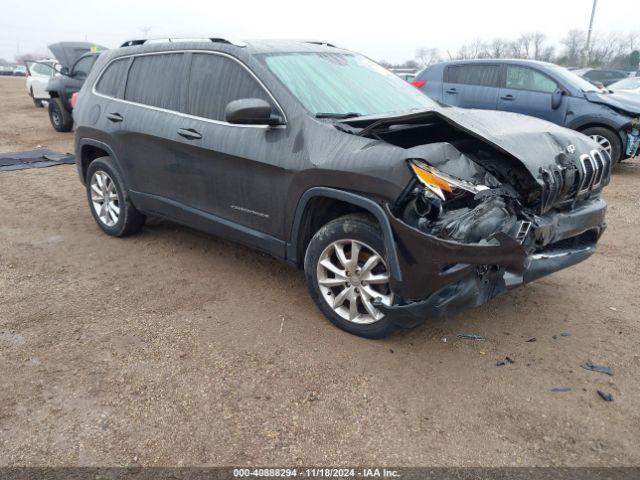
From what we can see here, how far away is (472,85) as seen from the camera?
9727 millimetres

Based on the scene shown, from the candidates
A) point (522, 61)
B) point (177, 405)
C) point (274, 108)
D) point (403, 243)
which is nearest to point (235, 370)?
point (177, 405)

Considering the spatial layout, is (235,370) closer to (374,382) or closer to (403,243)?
(374,382)

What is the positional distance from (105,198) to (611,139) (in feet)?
24.0

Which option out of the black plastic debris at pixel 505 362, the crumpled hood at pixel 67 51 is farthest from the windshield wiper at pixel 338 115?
A: the crumpled hood at pixel 67 51

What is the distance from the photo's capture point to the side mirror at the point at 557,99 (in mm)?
8516

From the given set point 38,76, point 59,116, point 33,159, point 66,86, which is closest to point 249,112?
point 33,159

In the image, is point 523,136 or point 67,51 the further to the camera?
point 67,51

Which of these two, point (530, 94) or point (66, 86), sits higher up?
point (530, 94)

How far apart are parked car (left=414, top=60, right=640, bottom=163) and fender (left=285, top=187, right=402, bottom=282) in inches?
250

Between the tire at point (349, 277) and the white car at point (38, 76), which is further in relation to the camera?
the white car at point (38, 76)

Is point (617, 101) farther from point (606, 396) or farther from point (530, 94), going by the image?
point (606, 396)

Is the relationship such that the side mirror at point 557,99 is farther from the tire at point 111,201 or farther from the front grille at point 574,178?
the tire at point 111,201

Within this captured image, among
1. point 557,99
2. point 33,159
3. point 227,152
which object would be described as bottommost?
point 33,159

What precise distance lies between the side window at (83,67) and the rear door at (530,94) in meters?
9.07
